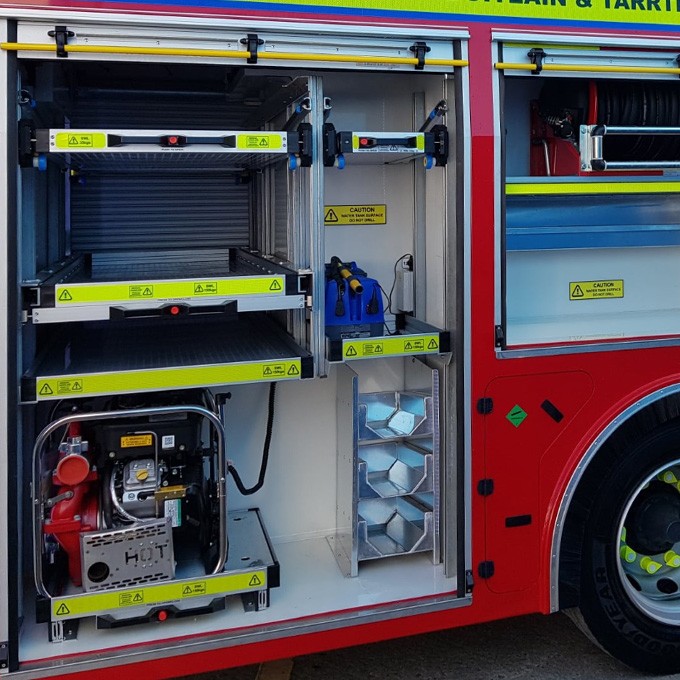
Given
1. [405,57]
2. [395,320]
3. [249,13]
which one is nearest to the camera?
[249,13]

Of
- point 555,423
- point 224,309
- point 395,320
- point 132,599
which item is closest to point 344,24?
point 224,309

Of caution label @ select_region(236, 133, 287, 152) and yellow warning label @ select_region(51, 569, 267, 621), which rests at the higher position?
caution label @ select_region(236, 133, 287, 152)

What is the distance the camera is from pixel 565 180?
3053 mm

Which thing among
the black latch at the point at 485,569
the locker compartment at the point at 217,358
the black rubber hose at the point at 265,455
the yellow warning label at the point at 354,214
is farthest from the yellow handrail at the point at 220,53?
the black latch at the point at 485,569

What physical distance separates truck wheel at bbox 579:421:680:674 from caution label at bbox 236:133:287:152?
1770mm

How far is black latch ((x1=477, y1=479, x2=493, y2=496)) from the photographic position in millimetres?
2975

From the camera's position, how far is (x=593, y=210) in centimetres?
331

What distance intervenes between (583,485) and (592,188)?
45.7 inches

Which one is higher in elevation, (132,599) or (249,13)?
(249,13)

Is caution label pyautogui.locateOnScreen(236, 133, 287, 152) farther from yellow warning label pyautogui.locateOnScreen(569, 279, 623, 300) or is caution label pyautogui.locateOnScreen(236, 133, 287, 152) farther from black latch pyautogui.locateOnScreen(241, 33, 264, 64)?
yellow warning label pyautogui.locateOnScreen(569, 279, 623, 300)

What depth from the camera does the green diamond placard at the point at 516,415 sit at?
299 cm

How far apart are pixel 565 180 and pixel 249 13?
1.34 meters

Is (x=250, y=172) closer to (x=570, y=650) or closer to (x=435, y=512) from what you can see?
(x=435, y=512)

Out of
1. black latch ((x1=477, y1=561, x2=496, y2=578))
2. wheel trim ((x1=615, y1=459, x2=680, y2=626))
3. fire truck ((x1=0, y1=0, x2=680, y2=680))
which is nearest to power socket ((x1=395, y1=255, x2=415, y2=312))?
fire truck ((x1=0, y1=0, x2=680, y2=680))
